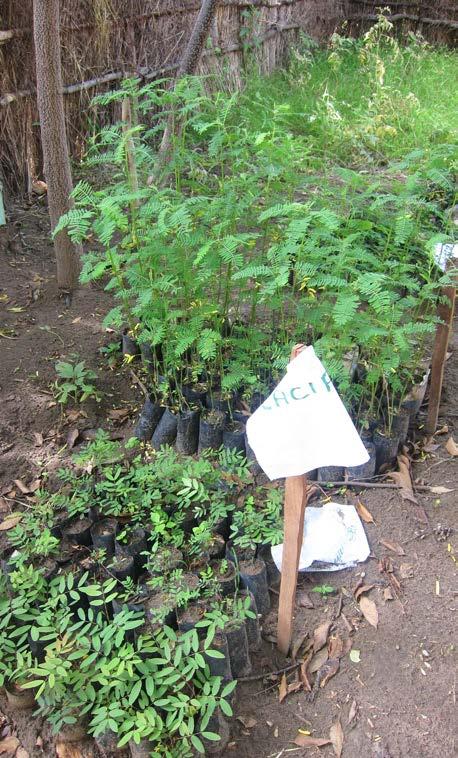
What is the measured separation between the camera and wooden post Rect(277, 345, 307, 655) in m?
1.72

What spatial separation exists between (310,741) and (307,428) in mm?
1004

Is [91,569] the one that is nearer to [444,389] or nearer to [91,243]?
[444,389]

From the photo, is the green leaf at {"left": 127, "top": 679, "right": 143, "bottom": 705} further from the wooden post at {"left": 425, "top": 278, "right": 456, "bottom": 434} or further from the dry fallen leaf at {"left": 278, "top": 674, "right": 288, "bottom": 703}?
the wooden post at {"left": 425, "top": 278, "right": 456, "bottom": 434}

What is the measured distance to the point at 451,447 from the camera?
2895mm

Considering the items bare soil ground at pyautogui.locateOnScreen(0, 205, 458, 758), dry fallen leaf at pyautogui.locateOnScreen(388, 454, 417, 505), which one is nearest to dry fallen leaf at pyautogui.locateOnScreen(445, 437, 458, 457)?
bare soil ground at pyautogui.locateOnScreen(0, 205, 458, 758)

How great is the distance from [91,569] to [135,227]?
1.48 m

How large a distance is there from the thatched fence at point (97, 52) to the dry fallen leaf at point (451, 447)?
152 inches

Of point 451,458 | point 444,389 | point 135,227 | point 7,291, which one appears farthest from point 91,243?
point 451,458

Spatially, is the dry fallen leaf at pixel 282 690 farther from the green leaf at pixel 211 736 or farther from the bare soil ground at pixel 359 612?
the green leaf at pixel 211 736

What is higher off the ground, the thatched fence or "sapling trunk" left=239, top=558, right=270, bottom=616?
the thatched fence

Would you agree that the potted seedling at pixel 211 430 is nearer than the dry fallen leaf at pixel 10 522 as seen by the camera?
No

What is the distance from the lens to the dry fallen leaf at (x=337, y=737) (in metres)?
1.84

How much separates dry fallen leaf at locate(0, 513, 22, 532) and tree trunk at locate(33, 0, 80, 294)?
1.73m

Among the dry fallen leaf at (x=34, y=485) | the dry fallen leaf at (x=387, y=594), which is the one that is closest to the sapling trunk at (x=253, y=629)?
the dry fallen leaf at (x=387, y=594)
